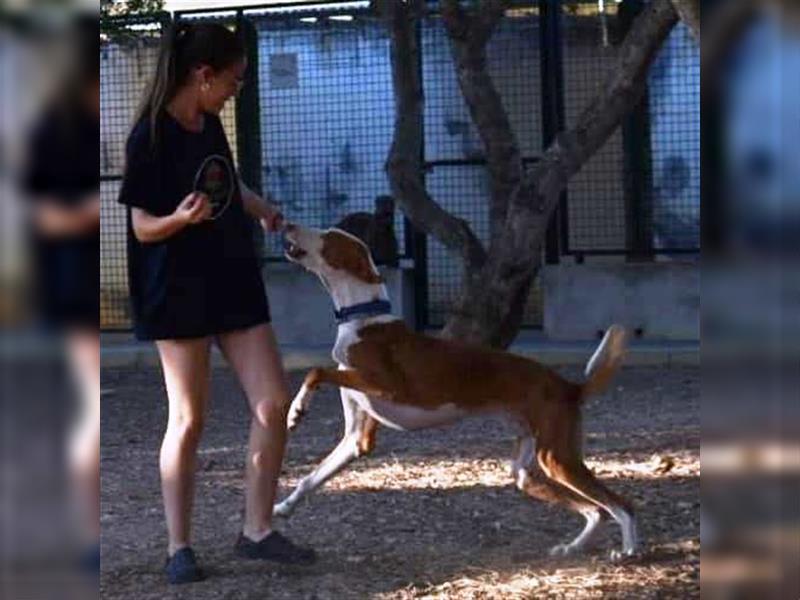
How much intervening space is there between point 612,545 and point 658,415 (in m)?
3.75

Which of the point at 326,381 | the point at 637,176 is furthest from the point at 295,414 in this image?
the point at 637,176

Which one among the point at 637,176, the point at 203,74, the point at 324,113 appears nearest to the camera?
the point at 203,74

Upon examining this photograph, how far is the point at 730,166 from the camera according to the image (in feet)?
8.91

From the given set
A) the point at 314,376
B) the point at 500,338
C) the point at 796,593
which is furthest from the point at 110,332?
the point at 796,593

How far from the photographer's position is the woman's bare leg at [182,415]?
6012mm

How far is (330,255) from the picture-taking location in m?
6.72

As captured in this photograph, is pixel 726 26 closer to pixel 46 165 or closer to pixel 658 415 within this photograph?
pixel 46 165

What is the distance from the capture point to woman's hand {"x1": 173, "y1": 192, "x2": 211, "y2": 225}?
18.6ft

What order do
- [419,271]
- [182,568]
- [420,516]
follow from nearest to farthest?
[182,568] → [420,516] → [419,271]

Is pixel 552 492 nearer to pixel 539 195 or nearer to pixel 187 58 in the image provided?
pixel 187 58

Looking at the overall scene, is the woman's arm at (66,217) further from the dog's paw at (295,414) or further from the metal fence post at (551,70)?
the metal fence post at (551,70)

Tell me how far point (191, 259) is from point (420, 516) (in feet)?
6.68

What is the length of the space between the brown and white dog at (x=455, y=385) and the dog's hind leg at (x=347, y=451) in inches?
10.7

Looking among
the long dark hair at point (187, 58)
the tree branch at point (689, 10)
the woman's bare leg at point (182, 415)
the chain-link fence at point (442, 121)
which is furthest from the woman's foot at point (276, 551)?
the chain-link fence at point (442, 121)
